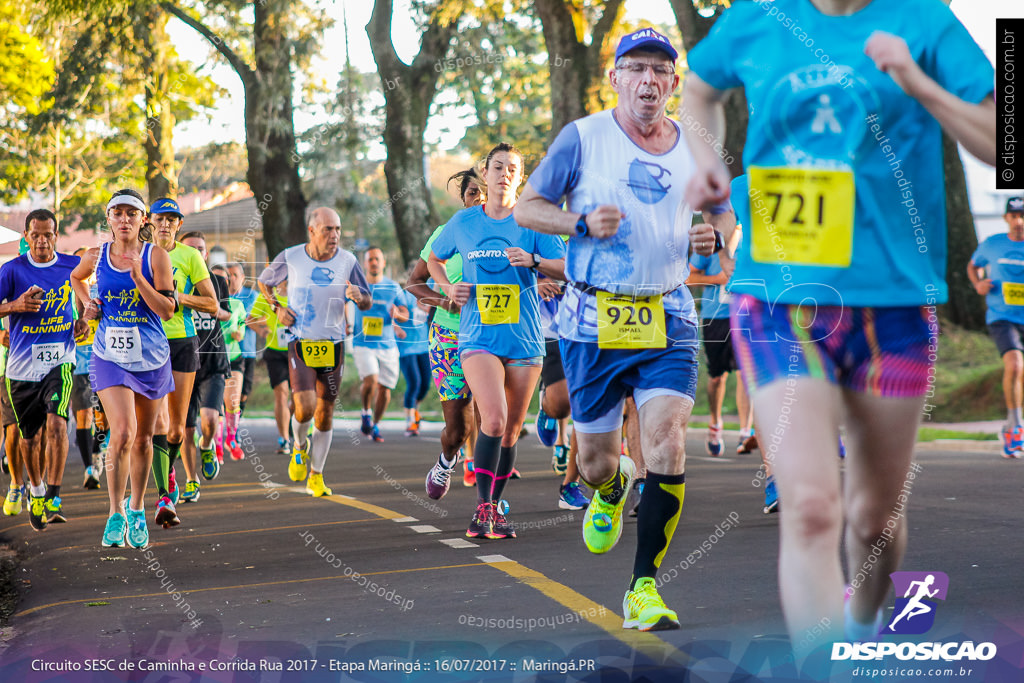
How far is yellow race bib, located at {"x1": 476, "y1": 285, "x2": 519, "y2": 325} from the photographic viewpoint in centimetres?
773

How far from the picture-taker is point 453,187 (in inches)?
365

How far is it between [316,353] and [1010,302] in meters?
6.27

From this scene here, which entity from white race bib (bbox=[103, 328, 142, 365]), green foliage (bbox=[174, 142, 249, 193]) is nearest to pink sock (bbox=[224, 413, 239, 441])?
white race bib (bbox=[103, 328, 142, 365])

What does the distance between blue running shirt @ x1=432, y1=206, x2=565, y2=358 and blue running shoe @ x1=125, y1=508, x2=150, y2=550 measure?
218 cm

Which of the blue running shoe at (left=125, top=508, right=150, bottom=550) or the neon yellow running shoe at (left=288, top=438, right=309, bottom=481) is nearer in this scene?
the blue running shoe at (left=125, top=508, right=150, bottom=550)

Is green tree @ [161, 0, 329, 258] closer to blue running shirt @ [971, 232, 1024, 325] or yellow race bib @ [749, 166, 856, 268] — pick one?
blue running shirt @ [971, 232, 1024, 325]

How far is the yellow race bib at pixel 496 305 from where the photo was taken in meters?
7.73

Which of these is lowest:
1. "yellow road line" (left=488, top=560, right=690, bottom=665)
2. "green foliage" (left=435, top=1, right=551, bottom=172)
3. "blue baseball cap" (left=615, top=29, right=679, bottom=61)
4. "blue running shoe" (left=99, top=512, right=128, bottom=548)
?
"blue running shoe" (left=99, top=512, right=128, bottom=548)

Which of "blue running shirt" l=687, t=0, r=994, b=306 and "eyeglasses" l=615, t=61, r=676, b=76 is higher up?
"eyeglasses" l=615, t=61, r=676, b=76

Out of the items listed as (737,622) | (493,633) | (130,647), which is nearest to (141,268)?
(130,647)

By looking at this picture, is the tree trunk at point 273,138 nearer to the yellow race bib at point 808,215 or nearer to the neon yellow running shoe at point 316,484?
the neon yellow running shoe at point 316,484

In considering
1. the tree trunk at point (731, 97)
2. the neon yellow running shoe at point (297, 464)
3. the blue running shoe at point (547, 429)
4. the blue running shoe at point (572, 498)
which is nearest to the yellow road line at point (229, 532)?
the blue running shoe at point (572, 498)

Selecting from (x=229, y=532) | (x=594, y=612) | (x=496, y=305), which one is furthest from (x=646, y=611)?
(x=229, y=532)

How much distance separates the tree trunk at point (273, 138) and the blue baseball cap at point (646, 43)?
61.9 ft
